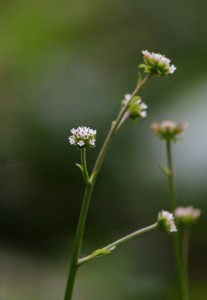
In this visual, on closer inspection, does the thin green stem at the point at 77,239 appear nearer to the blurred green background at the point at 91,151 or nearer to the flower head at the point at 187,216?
the flower head at the point at 187,216

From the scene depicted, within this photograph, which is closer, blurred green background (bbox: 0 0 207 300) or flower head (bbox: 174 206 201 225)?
flower head (bbox: 174 206 201 225)

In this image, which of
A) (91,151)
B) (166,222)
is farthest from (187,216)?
(91,151)

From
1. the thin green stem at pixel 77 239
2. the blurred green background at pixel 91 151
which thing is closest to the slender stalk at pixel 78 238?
the thin green stem at pixel 77 239

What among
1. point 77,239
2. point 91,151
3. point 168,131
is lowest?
point 77,239

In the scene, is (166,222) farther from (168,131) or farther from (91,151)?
(91,151)

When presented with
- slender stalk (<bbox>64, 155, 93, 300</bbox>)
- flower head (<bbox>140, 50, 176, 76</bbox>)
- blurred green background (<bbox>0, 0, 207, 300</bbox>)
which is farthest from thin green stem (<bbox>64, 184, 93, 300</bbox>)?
blurred green background (<bbox>0, 0, 207, 300</bbox>)

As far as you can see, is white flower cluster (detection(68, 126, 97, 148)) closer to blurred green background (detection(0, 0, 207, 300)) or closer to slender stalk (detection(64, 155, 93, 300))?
slender stalk (detection(64, 155, 93, 300))

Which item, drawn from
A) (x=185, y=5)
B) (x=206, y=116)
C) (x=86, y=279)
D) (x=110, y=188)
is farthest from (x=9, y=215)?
(x=185, y=5)

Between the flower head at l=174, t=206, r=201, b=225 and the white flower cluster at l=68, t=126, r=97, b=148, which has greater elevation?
the white flower cluster at l=68, t=126, r=97, b=148
